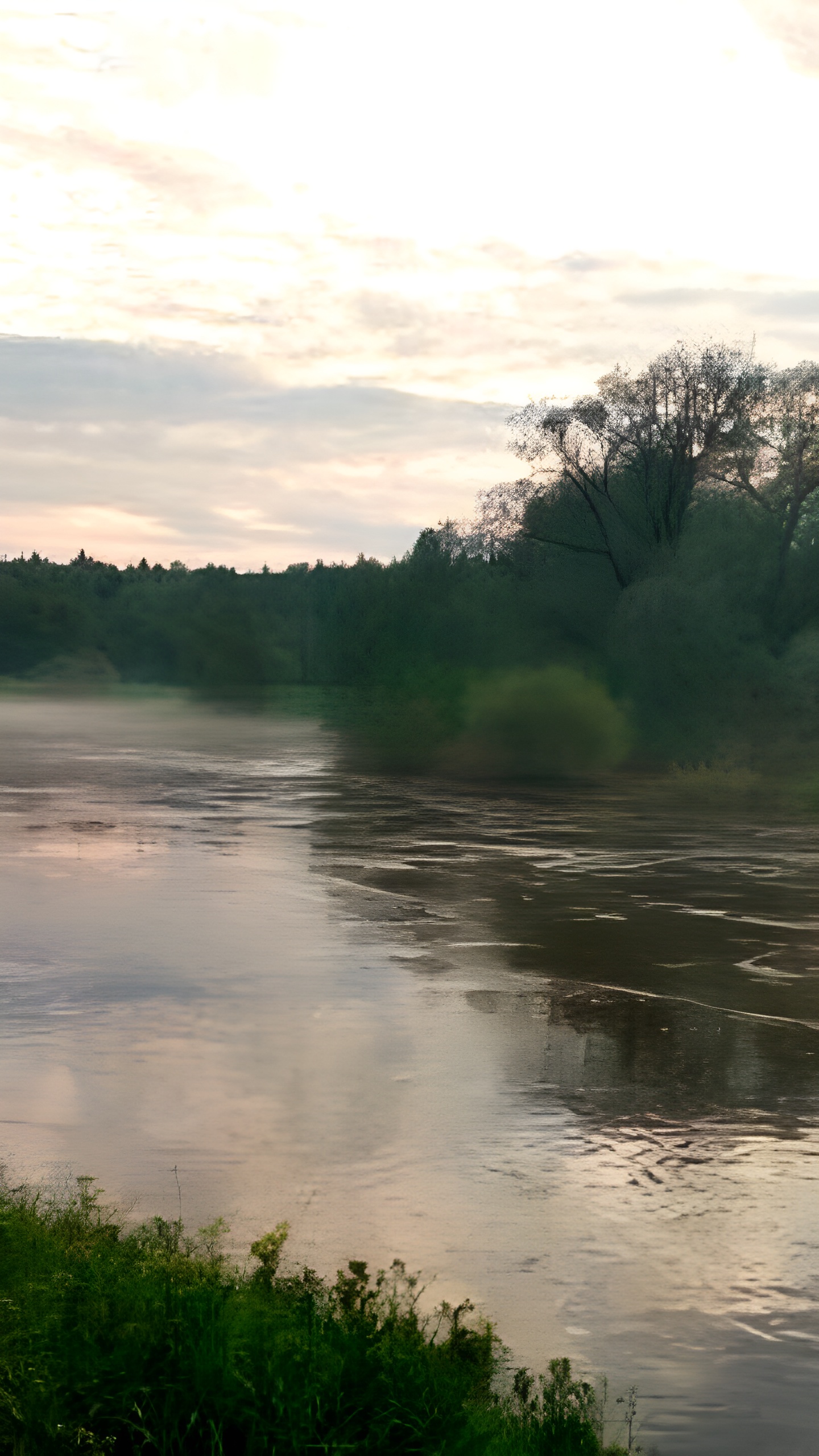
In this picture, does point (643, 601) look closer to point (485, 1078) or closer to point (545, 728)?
point (545, 728)

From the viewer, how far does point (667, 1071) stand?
10.3 metres

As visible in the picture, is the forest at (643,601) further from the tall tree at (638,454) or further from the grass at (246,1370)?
the grass at (246,1370)

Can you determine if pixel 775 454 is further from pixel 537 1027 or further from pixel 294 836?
pixel 537 1027

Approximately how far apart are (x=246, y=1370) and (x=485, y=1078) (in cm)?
482

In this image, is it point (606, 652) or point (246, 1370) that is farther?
point (606, 652)

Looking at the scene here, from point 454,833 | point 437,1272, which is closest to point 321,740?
point 454,833

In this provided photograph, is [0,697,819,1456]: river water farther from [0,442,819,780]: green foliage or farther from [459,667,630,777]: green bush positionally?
[459,667,630,777]: green bush

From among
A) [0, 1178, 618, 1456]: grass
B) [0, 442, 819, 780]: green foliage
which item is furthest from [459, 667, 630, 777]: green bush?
[0, 1178, 618, 1456]: grass

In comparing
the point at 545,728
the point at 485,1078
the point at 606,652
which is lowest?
the point at 485,1078

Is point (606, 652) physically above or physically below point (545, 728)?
above

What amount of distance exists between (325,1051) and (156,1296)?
4.91m

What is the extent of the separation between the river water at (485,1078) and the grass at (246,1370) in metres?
0.38

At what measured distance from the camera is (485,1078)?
10109 millimetres

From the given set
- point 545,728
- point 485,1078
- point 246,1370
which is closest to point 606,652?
point 545,728
